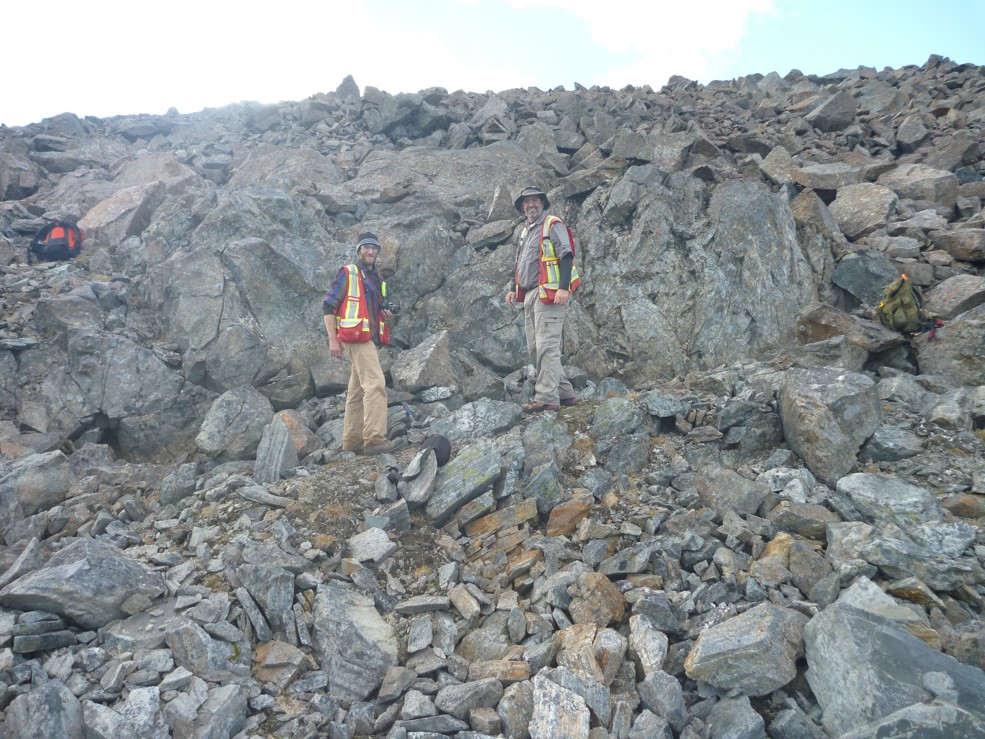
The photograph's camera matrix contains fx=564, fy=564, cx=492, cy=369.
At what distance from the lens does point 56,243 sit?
43.0ft

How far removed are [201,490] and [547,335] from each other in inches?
216

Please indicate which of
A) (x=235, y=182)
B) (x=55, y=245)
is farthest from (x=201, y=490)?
(x=235, y=182)

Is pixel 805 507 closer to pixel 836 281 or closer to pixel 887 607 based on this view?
pixel 887 607

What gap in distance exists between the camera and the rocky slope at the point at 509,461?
177 inches

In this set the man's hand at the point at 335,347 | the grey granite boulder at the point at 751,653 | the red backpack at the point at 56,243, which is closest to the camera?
the grey granite boulder at the point at 751,653

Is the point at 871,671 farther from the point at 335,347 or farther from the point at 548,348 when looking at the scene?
the point at 335,347

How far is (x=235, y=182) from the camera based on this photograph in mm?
17016

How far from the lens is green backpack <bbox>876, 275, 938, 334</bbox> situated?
356 inches

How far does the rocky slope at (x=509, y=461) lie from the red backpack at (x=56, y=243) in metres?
0.51

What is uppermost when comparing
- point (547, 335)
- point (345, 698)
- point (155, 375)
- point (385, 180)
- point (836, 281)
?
point (385, 180)

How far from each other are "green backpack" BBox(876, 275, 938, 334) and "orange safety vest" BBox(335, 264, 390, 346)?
8.52 m

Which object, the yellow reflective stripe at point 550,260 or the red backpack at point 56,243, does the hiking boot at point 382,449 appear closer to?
the yellow reflective stripe at point 550,260

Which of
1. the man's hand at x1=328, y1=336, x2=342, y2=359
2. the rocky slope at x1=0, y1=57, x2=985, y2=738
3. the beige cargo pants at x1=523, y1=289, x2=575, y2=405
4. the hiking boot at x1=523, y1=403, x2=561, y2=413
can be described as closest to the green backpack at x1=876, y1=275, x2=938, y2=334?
the rocky slope at x1=0, y1=57, x2=985, y2=738

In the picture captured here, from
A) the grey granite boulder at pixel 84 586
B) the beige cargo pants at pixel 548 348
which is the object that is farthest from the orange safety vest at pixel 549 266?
the grey granite boulder at pixel 84 586
